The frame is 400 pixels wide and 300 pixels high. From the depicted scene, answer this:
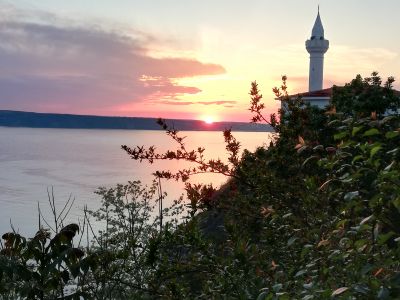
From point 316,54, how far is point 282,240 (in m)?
72.6

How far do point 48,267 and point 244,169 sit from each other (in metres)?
3.82

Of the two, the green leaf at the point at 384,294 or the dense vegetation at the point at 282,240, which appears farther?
the dense vegetation at the point at 282,240

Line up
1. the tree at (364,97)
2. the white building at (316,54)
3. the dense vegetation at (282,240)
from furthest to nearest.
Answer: the white building at (316,54) → the tree at (364,97) → the dense vegetation at (282,240)

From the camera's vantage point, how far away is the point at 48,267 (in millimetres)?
4586

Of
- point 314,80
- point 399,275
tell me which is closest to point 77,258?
point 399,275

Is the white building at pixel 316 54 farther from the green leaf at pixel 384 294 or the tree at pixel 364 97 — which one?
the green leaf at pixel 384 294

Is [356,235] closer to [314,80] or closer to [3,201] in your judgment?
[314,80]

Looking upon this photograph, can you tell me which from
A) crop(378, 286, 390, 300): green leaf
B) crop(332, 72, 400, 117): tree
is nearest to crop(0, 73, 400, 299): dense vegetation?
crop(378, 286, 390, 300): green leaf

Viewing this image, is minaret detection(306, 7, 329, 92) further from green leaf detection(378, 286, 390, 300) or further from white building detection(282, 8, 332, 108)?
green leaf detection(378, 286, 390, 300)

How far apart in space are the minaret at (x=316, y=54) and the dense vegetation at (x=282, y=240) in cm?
6634

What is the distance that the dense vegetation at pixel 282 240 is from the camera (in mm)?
3354

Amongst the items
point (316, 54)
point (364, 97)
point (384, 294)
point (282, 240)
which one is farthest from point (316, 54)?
point (384, 294)

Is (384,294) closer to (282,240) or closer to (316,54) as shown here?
(282,240)

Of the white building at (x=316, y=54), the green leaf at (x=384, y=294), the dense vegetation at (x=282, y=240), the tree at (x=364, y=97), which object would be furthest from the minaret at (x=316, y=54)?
the green leaf at (x=384, y=294)
